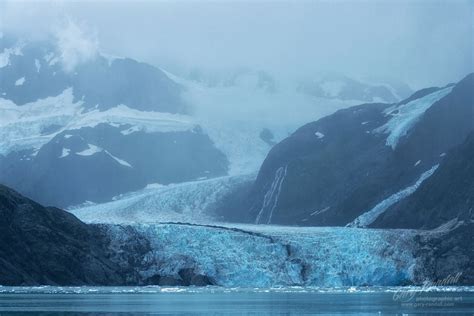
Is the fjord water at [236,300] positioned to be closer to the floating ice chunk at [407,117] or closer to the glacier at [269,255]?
the glacier at [269,255]

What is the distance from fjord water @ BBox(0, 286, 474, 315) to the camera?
7769cm

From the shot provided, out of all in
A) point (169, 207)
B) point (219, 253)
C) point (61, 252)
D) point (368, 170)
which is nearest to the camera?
point (61, 252)

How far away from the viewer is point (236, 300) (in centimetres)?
9206

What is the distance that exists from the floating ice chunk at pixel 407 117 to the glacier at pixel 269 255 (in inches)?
2500

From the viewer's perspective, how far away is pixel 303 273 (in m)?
119

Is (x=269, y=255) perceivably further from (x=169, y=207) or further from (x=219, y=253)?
(x=169, y=207)

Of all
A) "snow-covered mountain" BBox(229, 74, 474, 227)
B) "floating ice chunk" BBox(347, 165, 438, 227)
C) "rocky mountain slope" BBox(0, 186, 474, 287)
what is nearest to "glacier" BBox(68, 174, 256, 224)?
"snow-covered mountain" BBox(229, 74, 474, 227)

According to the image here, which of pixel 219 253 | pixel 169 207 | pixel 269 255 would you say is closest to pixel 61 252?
pixel 219 253

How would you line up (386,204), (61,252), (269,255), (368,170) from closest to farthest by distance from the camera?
1. (61,252)
2. (269,255)
3. (386,204)
4. (368,170)

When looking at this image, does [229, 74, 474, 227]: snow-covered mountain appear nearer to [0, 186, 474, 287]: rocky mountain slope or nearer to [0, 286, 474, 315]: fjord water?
[0, 186, 474, 287]: rocky mountain slope

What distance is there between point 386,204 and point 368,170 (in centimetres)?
2743

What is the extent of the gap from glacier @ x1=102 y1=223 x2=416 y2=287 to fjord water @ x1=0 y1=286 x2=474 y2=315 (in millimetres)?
3878

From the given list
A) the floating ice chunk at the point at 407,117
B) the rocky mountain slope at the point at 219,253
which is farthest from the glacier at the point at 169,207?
the rocky mountain slope at the point at 219,253

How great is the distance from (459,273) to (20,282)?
4115 centimetres
